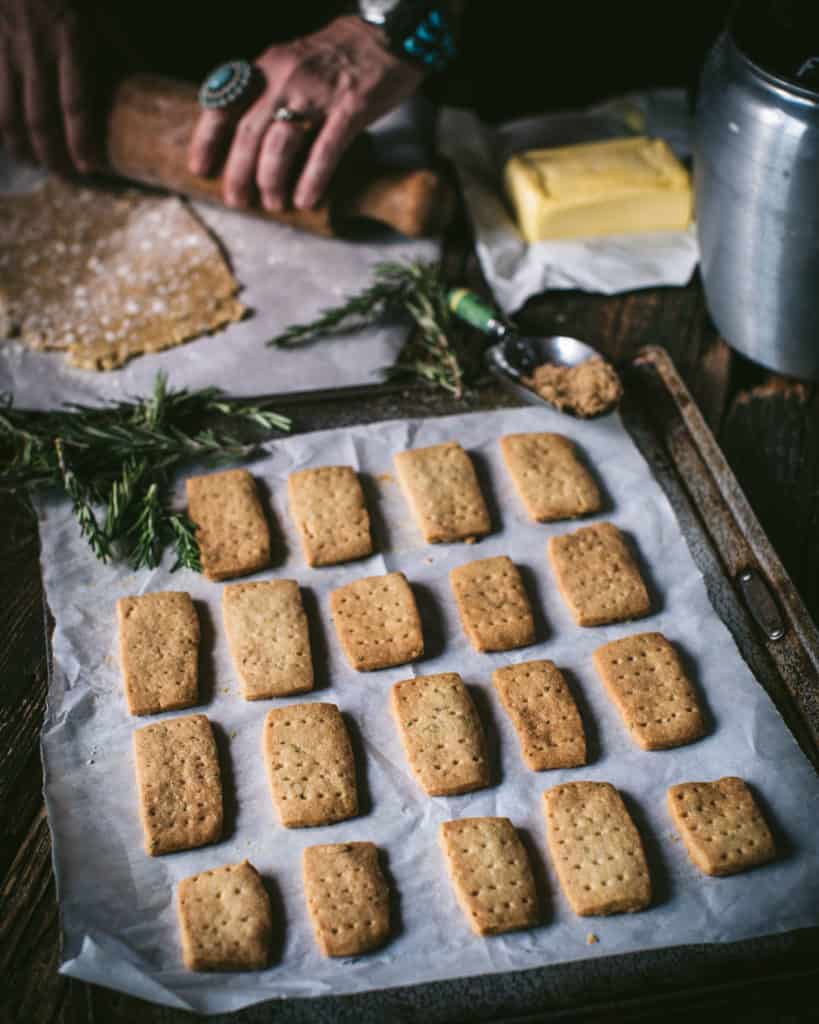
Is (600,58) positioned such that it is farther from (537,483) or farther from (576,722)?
(576,722)

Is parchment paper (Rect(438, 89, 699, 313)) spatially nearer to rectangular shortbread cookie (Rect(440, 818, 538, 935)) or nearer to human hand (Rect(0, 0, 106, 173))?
human hand (Rect(0, 0, 106, 173))

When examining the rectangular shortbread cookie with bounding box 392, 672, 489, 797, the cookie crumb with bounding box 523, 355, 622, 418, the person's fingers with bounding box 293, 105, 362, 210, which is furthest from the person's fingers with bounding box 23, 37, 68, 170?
the rectangular shortbread cookie with bounding box 392, 672, 489, 797

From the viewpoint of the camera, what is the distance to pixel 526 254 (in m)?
2.75

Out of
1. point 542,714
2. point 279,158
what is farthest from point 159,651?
point 279,158

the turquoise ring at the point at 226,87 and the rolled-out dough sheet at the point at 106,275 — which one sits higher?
the turquoise ring at the point at 226,87

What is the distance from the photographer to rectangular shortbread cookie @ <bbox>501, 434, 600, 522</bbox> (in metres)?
2.15

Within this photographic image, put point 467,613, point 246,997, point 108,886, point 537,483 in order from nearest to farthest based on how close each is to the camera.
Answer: point 246,997
point 108,886
point 467,613
point 537,483

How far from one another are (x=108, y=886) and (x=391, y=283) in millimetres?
1625

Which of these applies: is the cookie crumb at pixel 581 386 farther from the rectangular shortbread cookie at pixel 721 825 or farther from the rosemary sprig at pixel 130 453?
the rectangular shortbread cookie at pixel 721 825

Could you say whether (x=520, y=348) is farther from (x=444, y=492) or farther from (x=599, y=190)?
(x=599, y=190)

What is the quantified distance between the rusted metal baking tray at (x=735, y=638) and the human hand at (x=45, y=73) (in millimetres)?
1074

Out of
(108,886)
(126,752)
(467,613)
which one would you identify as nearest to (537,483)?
(467,613)

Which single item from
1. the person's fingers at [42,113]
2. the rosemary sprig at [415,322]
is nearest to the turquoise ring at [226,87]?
the person's fingers at [42,113]

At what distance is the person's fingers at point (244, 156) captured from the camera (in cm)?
258
